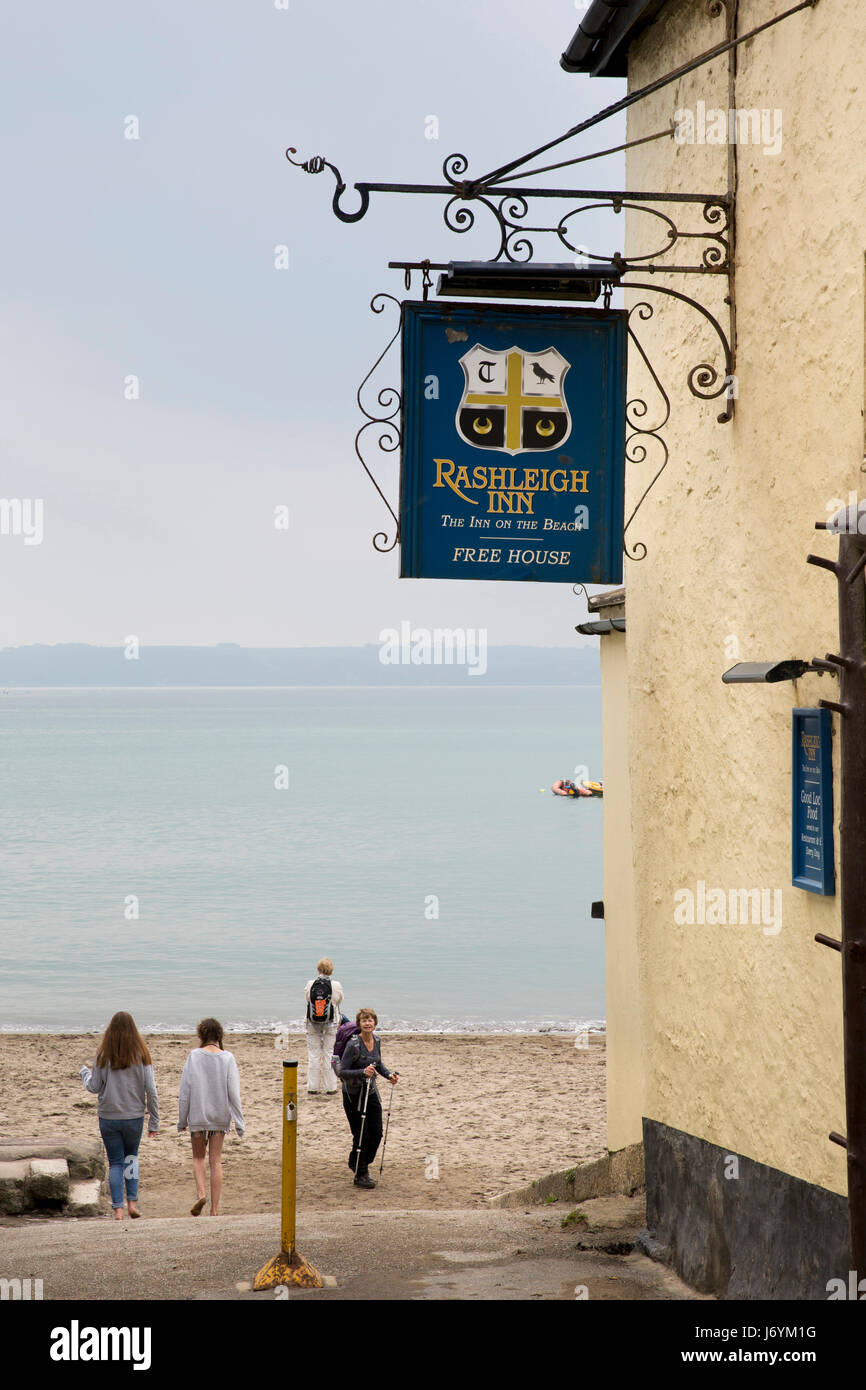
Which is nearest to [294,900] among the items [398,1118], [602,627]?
[398,1118]

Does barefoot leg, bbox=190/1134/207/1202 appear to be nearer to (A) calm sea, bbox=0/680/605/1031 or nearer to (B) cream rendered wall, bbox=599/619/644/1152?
(B) cream rendered wall, bbox=599/619/644/1152

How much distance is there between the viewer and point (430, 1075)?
19.3 meters

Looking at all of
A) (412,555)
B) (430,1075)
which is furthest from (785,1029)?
(430,1075)

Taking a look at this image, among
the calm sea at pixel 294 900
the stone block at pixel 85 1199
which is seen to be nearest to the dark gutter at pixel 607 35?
the stone block at pixel 85 1199

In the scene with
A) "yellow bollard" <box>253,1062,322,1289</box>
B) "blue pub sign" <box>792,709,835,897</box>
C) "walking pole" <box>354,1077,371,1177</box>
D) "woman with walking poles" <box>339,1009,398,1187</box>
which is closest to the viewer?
"blue pub sign" <box>792,709,835,897</box>

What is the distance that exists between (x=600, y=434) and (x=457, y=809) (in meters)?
81.4

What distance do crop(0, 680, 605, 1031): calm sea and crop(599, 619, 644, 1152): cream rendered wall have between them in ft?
53.3

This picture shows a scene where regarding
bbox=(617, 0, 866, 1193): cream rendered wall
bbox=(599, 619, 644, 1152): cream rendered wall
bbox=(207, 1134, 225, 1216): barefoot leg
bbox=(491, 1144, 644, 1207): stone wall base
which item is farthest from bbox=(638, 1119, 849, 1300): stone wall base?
bbox=(207, 1134, 225, 1216): barefoot leg

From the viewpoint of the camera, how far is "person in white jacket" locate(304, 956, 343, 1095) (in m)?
14.9

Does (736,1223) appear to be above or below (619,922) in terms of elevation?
below

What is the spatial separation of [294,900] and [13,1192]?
38006mm

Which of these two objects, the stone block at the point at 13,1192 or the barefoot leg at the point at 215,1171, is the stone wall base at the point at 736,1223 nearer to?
the barefoot leg at the point at 215,1171

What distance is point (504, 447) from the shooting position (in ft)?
21.3

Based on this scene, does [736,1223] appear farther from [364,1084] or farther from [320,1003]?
[320,1003]
